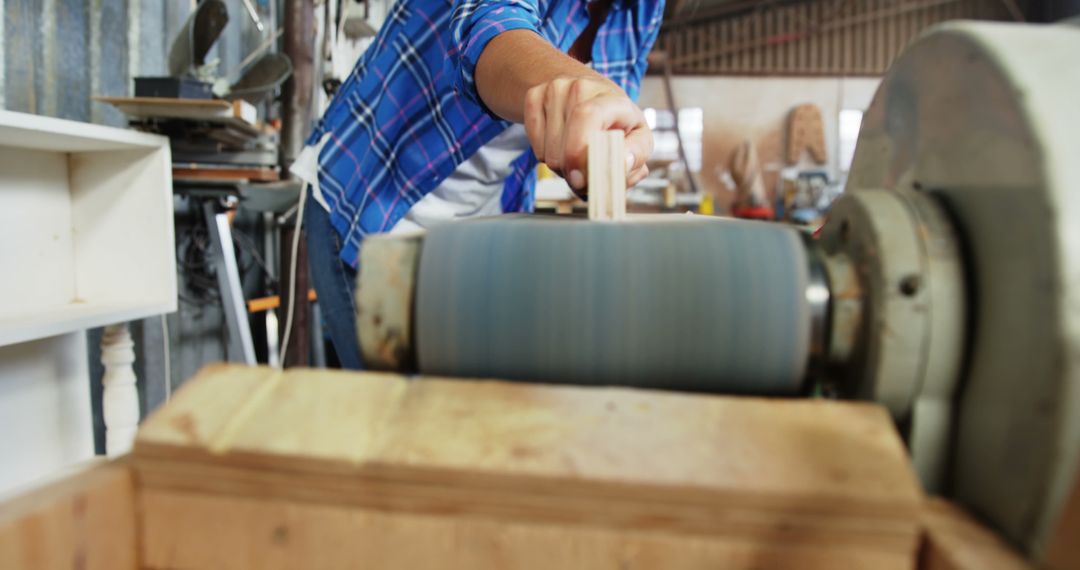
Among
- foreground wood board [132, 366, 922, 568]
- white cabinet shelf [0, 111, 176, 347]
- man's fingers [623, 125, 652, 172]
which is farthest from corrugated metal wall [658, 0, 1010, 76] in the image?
foreground wood board [132, 366, 922, 568]

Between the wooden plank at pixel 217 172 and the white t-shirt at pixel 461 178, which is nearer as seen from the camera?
the white t-shirt at pixel 461 178

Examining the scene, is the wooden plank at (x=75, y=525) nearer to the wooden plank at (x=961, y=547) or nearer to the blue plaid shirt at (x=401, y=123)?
the wooden plank at (x=961, y=547)

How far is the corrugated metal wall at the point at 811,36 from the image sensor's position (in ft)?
22.0

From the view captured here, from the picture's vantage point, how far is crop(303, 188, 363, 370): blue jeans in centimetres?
107

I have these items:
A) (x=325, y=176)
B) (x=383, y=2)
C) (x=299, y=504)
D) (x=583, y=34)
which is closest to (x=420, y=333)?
(x=299, y=504)

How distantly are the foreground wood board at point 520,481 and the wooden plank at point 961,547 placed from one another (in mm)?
15

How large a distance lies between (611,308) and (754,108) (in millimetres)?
7063

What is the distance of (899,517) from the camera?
0.30m

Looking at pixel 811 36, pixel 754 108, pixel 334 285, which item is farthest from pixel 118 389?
pixel 811 36

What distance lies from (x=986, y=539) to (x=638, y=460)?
0.18m

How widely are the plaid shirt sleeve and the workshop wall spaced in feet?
20.8

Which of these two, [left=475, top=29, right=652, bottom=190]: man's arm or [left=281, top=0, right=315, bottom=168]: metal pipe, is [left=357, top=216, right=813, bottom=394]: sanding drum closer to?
[left=475, top=29, right=652, bottom=190]: man's arm

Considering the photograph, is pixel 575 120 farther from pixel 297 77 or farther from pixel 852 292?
pixel 297 77

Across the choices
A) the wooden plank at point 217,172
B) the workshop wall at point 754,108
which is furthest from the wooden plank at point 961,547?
the workshop wall at point 754,108
